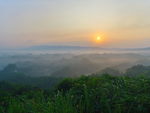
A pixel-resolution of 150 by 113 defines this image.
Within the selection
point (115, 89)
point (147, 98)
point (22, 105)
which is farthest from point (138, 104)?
point (22, 105)

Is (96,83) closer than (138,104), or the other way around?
(138,104)

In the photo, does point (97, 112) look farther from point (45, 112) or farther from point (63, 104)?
point (45, 112)

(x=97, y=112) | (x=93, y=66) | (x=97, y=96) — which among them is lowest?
(x=93, y=66)

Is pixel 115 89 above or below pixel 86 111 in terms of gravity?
above

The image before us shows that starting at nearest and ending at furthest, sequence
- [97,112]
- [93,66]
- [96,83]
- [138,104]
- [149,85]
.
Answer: [138,104]
[97,112]
[149,85]
[96,83]
[93,66]

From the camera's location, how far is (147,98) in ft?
11.7

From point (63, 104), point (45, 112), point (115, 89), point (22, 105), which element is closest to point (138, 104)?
point (115, 89)

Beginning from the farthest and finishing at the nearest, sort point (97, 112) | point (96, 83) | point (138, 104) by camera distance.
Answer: point (96, 83) → point (97, 112) → point (138, 104)

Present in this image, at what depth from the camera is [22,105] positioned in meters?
4.11

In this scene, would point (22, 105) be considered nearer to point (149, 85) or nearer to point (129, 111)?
point (129, 111)

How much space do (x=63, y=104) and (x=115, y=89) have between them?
97 centimetres

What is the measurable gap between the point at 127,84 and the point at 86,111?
98 centimetres

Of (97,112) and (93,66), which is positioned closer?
(97,112)

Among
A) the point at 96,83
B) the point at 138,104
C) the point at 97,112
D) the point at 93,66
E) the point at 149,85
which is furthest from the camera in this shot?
the point at 93,66
